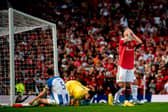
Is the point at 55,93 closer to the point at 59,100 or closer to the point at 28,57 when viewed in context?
the point at 59,100

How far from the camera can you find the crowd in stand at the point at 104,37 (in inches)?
804

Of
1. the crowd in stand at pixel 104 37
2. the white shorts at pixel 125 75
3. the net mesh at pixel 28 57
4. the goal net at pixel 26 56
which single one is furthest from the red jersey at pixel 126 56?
the crowd in stand at pixel 104 37

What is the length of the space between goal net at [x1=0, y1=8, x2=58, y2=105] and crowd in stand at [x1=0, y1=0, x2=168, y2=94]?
21.9 inches

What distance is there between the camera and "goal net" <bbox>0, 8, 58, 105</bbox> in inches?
623

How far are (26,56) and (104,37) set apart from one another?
795cm

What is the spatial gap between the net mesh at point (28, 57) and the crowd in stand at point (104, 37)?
1.53ft

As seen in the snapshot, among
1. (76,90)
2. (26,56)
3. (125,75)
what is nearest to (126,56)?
(125,75)

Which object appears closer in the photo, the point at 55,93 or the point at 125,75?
the point at 55,93

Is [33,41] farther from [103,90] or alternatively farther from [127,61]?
[127,61]

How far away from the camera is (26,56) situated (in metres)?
17.9

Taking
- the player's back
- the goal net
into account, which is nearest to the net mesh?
the goal net

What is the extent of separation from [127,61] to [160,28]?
12782 mm

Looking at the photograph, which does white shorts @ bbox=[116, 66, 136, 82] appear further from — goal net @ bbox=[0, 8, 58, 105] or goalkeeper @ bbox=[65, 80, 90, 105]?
goal net @ bbox=[0, 8, 58, 105]

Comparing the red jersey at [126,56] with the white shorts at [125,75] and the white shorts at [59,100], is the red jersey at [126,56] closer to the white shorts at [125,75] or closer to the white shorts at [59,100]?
the white shorts at [125,75]
